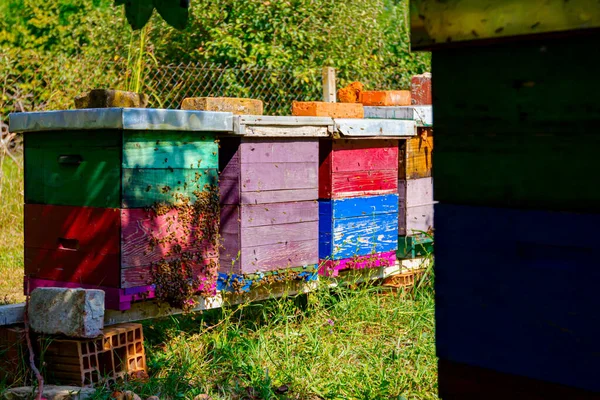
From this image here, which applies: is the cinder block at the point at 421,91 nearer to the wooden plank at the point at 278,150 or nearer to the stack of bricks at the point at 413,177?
the stack of bricks at the point at 413,177

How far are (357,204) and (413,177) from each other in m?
0.72

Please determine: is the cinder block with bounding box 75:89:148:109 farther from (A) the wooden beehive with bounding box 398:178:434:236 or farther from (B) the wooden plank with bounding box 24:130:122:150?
(A) the wooden beehive with bounding box 398:178:434:236

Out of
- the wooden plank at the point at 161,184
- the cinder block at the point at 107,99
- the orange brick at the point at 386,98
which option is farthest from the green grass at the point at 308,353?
the orange brick at the point at 386,98

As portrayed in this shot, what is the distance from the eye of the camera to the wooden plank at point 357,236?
167 inches

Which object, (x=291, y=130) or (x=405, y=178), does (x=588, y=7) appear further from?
(x=405, y=178)

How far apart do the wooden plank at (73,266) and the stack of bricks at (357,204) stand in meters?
1.39

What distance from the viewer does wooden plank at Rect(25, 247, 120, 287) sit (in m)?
3.20

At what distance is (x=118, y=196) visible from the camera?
3166 mm

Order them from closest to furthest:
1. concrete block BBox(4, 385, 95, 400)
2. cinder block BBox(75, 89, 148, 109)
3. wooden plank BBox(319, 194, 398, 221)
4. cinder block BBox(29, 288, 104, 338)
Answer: concrete block BBox(4, 385, 95, 400), cinder block BBox(29, 288, 104, 338), cinder block BBox(75, 89, 148, 109), wooden plank BBox(319, 194, 398, 221)

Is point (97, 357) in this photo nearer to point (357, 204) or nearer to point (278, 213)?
point (278, 213)

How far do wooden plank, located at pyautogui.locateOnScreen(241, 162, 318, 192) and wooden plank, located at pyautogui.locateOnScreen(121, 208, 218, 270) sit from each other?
0.30 m

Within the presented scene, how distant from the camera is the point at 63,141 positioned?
3426 millimetres

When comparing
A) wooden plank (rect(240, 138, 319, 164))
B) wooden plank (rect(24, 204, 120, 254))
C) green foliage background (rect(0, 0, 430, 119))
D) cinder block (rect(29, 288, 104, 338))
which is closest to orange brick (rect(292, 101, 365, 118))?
wooden plank (rect(240, 138, 319, 164))

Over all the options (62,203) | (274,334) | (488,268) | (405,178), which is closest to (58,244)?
(62,203)
